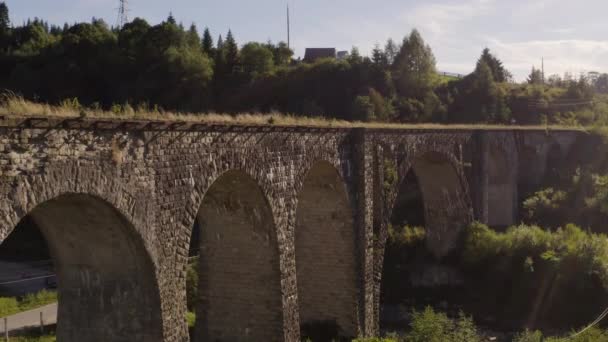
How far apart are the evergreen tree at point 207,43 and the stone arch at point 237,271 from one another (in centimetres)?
4125

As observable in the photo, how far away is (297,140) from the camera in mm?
15398

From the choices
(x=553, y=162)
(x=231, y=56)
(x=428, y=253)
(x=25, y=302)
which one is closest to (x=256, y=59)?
(x=231, y=56)

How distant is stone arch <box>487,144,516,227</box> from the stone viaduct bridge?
535 centimetres

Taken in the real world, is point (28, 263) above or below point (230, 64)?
below

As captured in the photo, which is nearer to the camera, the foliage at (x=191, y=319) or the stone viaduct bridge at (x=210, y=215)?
the stone viaduct bridge at (x=210, y=215)

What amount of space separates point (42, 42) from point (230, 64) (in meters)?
14.5

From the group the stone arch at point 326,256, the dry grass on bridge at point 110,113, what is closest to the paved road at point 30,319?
the stone arch at point 326,256

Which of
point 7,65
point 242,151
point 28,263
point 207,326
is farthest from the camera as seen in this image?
point 7,65

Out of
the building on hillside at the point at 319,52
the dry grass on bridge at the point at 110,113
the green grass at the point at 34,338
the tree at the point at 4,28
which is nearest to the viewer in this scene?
the dry grass on bridge at the point at 110,113

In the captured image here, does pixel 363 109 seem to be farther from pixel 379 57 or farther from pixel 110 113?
pixel 110 113

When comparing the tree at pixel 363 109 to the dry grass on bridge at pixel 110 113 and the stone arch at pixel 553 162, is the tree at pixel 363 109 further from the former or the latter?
the dry grass on bridge at pixel 110 113

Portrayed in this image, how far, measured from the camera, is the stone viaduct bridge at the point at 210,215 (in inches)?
345

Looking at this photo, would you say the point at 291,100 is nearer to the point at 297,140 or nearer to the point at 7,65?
the point at 7,65

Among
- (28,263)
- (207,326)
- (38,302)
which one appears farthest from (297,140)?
(28,263)
